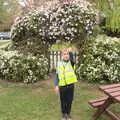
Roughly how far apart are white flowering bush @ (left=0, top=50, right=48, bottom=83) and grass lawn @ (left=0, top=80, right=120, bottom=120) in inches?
9.7

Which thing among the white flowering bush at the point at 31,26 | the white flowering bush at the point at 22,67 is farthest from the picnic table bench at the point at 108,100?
the white flowering bush at the point at 31,26

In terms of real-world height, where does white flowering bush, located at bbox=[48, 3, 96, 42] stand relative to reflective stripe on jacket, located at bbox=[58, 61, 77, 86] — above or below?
above

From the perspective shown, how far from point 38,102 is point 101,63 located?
2.62 meters

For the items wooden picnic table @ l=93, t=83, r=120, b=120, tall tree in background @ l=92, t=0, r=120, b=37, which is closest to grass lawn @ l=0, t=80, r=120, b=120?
wooden picnic table @ l=93, t=83, r=120, b=120

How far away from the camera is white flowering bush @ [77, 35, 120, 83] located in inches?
393

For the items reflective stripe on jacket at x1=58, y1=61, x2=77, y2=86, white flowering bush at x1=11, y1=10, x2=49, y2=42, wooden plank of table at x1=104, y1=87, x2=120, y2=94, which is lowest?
wooden plank of table at x1=104, y1=87, x2=120, y2=94

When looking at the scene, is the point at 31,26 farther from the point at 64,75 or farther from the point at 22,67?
the point at 64,75

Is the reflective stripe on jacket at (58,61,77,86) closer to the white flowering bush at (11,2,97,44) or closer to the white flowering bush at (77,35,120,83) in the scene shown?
the white flowering bush at (77,35,120,83)

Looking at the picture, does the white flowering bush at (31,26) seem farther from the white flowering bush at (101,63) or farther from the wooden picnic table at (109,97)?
the wooden picnic table at (109,97)

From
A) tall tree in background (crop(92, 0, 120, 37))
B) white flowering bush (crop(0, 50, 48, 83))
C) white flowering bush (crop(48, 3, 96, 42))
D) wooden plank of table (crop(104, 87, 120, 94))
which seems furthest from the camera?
tall tree in background (crop(92, 0, 120, 37))

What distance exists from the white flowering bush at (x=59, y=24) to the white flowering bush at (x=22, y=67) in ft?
3.29

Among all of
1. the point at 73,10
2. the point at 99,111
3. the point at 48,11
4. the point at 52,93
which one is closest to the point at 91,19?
the point at 73,10

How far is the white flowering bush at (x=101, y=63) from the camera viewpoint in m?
9.98

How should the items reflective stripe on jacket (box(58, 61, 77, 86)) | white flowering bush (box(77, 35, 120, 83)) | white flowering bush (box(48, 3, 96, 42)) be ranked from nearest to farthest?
1. reflective stripe on jacket (box(58, 61, 77, 86))
2. white flowering bush (box(77, 35, 120, 83))
3. white flowering bush (box(48, 3, 96, 42))
